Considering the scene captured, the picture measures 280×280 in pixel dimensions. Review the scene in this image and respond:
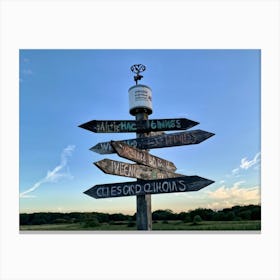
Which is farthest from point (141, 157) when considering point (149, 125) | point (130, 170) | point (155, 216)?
point (155, 216)

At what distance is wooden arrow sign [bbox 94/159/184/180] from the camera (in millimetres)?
2972

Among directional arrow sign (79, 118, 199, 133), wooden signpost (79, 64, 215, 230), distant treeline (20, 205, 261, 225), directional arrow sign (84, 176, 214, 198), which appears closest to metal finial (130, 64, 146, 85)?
wooden signpost (79, 64, 215, 230)

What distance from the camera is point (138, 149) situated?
11.1 feet

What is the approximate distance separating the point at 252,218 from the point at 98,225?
6.47 feet

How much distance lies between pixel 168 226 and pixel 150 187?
3.35 feet

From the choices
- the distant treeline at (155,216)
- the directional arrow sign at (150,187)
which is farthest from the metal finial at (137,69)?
the distant treeline at (155,216)

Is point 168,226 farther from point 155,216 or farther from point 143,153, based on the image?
point 143,153

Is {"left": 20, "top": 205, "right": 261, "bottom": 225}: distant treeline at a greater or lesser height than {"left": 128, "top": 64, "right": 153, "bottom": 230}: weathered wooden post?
lesser

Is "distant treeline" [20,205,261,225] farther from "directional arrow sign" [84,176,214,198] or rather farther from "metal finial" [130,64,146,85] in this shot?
"metal finial" [130,64,146,85]

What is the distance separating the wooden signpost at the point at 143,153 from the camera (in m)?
3.14

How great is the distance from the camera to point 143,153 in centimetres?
346
